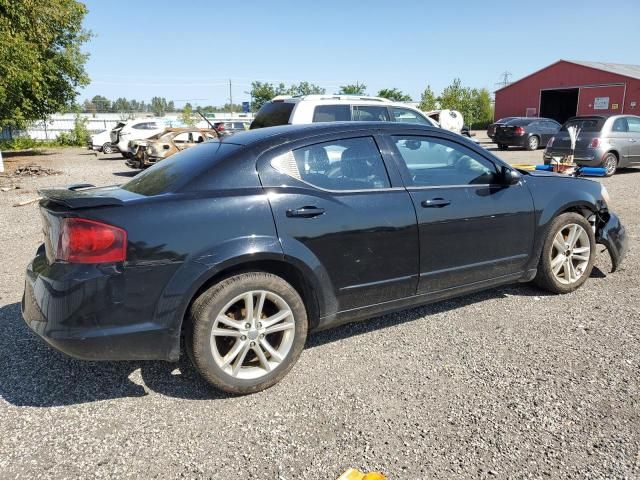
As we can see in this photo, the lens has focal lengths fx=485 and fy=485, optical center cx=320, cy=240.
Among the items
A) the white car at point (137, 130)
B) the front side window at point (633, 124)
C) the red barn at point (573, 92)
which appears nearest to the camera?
the front side window at point (633, 124)

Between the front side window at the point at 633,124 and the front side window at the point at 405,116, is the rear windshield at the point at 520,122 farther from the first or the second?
the front side window at the point at 405,116

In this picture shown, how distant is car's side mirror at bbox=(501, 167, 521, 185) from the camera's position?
393 cm

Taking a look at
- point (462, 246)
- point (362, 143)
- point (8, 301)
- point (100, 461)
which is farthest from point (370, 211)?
point (8, 301)

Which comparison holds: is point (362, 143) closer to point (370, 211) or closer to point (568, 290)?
point (370, 211)

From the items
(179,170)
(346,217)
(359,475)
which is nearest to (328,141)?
(346,217)

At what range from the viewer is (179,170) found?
10.5 ft

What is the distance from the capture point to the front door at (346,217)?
305cm

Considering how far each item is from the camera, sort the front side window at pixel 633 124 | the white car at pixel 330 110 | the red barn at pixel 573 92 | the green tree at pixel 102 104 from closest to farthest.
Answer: the white car at pixel 330 110 < the front side window at pixel 633 124 < the red barn at pixel 573 92 < the green tree at pixel 102 104

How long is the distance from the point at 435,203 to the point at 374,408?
1.55 m

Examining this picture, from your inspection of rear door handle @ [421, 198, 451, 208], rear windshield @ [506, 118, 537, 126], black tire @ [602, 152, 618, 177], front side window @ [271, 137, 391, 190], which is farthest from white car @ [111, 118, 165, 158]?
rear door handle @ [421, 198, 451, 208]

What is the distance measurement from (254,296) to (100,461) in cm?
116

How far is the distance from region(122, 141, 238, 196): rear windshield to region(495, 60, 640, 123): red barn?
3062cm

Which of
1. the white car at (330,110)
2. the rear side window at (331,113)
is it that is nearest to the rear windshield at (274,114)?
the white car at (330,110)

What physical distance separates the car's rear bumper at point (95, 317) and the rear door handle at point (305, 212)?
98 cm
